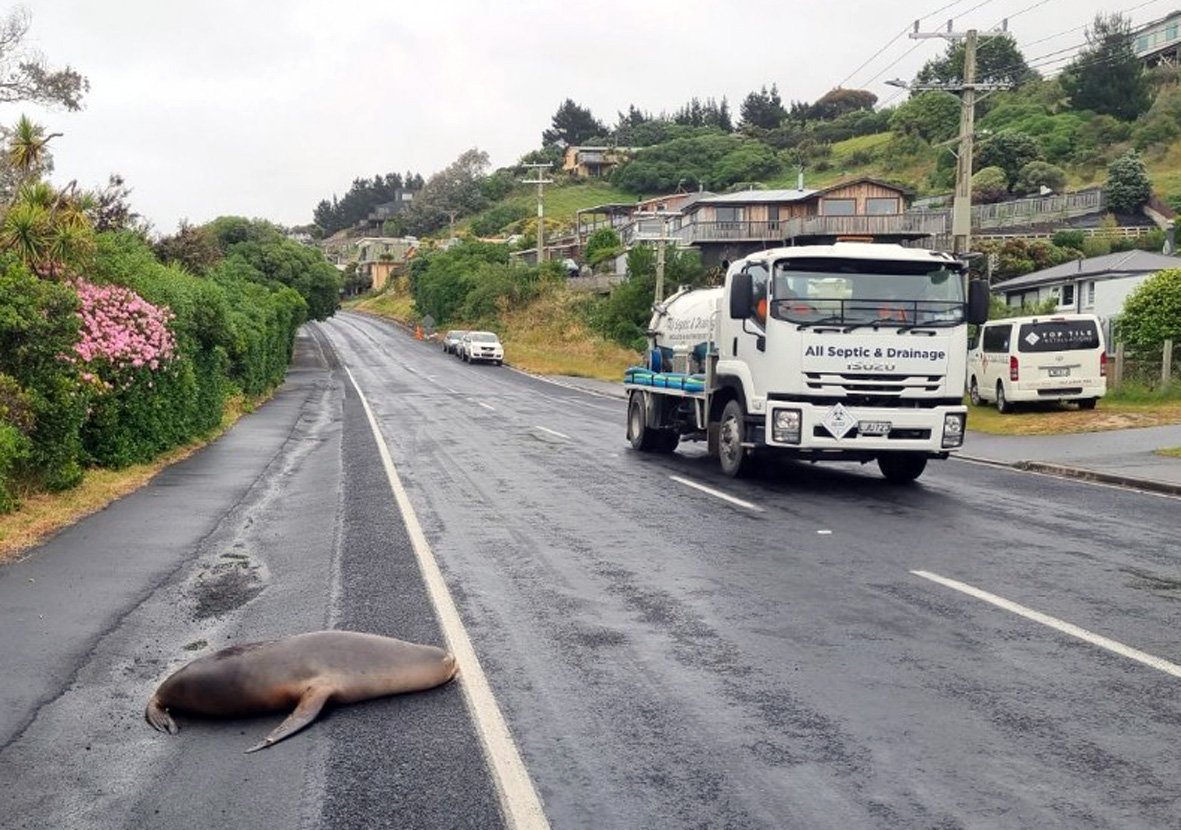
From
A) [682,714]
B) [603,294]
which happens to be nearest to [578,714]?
[682,714]

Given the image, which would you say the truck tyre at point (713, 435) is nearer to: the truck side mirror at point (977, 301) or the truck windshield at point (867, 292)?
the truck windshield at point (867, 292)

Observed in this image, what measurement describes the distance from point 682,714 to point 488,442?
665 inches

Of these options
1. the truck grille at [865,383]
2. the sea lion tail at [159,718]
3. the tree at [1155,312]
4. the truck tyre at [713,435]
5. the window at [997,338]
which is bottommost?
the sea lion tail at [159,718]

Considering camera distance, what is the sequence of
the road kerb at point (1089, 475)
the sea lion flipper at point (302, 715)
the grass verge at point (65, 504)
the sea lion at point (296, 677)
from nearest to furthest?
the sea lion flipper at point (302, 715), the sea lion at point (296, 677), the grass verge at point (65, 504), the road kerb at point (1089, 475)

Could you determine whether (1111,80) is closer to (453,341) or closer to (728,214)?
(728,214)

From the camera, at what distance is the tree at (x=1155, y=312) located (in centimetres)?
2811

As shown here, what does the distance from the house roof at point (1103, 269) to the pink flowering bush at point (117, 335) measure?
34.6 meters

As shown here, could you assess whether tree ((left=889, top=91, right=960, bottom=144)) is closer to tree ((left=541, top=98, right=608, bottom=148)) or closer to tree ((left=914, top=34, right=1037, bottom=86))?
tree ((left=914, top=34, right=1037, bottom=86))

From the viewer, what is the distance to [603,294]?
242 feet

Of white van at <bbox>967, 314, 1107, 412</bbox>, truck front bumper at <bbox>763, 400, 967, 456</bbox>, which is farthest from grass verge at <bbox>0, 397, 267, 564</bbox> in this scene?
white van at <bbox>967, 314, 1107, 412</bbox>

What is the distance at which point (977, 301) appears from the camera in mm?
14234

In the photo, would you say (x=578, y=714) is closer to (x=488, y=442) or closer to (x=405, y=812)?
(x=405, y=812)

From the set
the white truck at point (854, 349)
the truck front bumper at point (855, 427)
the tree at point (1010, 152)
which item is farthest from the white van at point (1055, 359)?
the tree at point (1010, 152)

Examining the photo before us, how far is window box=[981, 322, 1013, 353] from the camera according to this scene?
26859mm
